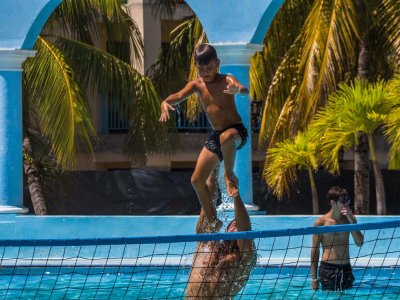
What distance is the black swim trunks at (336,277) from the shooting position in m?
10.6

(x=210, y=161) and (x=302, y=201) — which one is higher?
(x=210, y=161)

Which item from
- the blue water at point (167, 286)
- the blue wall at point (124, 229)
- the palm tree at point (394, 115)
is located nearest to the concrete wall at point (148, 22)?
the palm tree at point (394, 115)

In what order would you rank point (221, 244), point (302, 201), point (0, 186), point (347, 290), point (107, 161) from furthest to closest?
point (107, 161) < point (302, 201) < point (0, 186) < point (347, 290) < point (221, 244)

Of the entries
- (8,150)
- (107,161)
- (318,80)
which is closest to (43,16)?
(8,150)

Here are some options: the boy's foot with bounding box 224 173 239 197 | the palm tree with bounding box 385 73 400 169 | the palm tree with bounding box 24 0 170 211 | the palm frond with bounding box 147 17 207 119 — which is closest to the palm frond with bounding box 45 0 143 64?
the palm tree with bounding box 24 0 170 211

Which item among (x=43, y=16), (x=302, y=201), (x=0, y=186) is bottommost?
(x=302, y=201)

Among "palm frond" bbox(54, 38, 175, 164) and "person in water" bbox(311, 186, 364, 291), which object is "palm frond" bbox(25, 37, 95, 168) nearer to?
"palm frond" bbox(54, 38, 175, 164)

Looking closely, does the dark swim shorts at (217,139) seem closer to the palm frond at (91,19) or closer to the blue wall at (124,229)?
the blue wall at (124,229)

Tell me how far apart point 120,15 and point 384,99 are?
19.3 ft

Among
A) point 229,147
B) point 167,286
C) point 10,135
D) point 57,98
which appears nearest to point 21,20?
point 10,135

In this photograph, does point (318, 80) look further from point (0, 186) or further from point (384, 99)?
point (0, 186)

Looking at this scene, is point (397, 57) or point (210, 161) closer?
point (210, 161)

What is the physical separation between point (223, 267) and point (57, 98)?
32.6 feet

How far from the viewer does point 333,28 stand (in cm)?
1648
